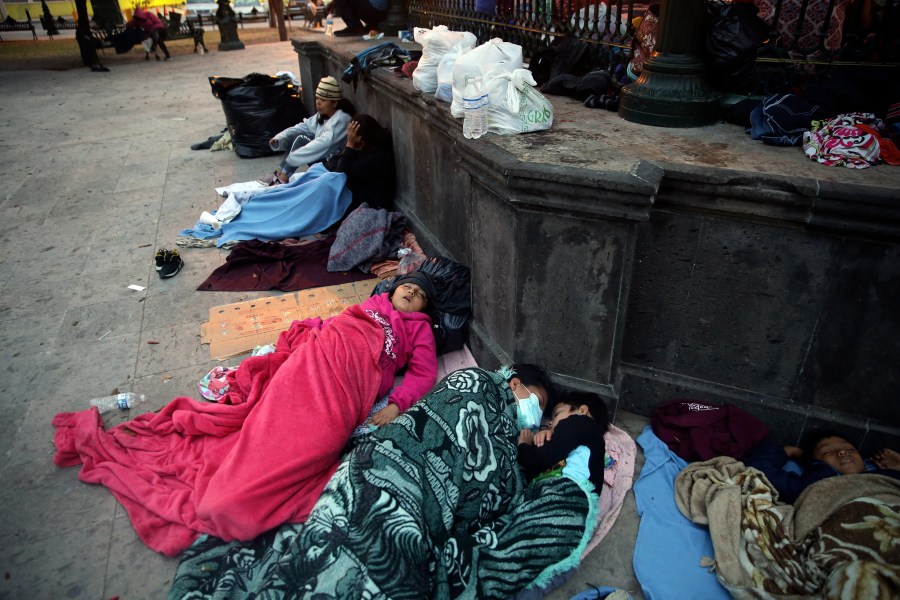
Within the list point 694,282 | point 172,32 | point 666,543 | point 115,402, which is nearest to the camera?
point 666,543

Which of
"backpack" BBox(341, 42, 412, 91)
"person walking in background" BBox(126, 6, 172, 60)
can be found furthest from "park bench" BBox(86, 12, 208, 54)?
"backpack" BBox(341, 42, 412, 91)

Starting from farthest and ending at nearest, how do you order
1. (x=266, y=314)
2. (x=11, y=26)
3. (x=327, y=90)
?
(x=11, y=26) → (x=327, y=90) → (x=266, y=314)

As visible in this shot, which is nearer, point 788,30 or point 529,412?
point 529,412

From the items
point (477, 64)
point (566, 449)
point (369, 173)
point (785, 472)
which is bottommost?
point (785, 472)

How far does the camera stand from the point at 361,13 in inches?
291

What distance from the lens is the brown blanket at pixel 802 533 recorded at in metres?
1.85

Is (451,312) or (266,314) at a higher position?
(451,312)

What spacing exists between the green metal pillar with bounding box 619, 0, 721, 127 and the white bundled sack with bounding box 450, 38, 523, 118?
0.72 metres

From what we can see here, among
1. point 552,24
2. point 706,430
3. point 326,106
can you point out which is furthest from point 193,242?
point 706,430

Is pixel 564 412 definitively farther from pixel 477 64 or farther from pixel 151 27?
pixel 151 27

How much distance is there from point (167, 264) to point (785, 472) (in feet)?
13.6

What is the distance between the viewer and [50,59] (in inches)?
624

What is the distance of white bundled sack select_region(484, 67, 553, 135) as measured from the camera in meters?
2.92

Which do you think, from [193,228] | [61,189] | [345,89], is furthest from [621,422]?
[61,189]
